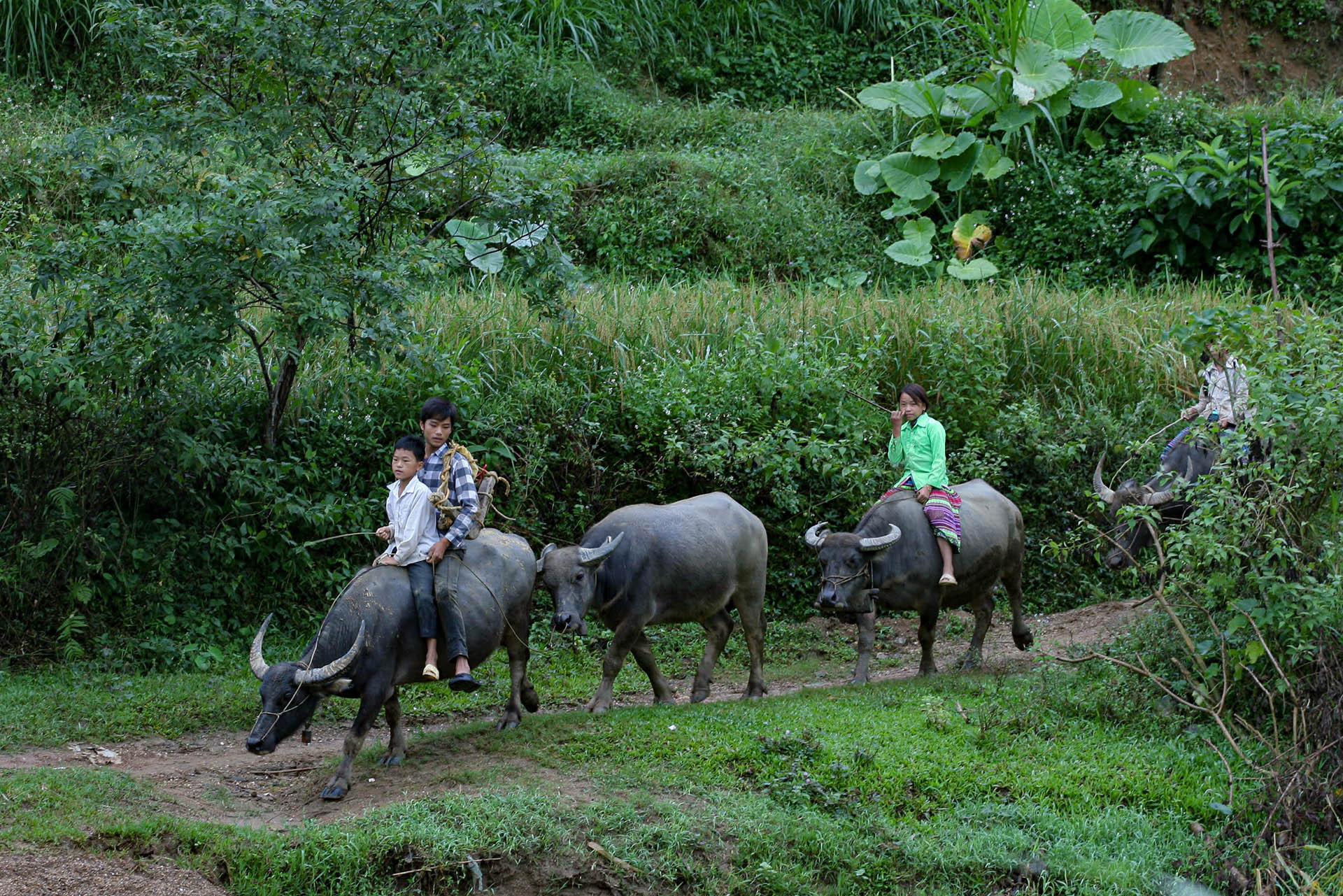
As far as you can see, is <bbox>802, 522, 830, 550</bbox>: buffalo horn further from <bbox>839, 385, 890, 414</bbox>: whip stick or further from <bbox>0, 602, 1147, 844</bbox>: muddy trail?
<bbox>839, 385, 890, 414</bbox>: whip stick

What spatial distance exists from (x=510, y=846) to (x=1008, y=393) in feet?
23.7

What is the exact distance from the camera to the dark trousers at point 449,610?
6.56 metres

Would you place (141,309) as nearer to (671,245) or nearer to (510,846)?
(510,846)

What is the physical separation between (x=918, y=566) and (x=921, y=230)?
7.99 m

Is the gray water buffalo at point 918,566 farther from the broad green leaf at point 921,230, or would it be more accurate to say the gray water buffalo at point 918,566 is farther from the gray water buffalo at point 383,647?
the broad green leaf at point 921,230

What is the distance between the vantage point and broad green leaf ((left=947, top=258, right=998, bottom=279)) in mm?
14328

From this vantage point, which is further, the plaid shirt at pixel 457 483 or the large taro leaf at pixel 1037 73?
the large taro leaf at pixel 1037 73

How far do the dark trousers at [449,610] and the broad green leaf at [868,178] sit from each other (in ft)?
34.9

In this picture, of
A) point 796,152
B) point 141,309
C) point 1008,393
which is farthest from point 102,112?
point 1008,393

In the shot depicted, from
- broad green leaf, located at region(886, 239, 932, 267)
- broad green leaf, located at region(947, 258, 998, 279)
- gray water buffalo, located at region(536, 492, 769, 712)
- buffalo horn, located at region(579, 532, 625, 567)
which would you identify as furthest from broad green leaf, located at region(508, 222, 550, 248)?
broad green leaf, located at region(886, 239, 932, 267)

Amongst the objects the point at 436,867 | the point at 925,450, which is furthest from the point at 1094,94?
the point at 436,867

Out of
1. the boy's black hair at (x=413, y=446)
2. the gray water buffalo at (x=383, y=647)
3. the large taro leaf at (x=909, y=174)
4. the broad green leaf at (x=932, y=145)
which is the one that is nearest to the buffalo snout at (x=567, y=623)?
the gray water buffalo at (x=383, y=647)

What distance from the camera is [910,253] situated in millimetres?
15102

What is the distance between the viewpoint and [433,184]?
8.39 metres
